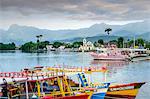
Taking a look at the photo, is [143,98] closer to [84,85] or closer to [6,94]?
[84,85]

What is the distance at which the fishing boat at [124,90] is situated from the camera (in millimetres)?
6285

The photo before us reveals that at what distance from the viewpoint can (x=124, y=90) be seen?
6312mm

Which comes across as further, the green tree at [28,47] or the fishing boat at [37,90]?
the green tree at [28,47]

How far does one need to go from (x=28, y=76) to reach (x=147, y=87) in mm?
4147

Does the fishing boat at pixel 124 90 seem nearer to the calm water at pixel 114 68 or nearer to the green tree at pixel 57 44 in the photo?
the calm water at pixel 114 68

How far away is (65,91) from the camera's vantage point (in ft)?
18.5

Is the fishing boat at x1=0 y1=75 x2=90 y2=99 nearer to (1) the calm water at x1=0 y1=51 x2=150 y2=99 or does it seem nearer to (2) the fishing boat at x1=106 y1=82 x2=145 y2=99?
(1) the calm water at x1=0 y1=51 x2=150 y2=99

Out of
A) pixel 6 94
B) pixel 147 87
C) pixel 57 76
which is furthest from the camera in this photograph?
pixel 147 87

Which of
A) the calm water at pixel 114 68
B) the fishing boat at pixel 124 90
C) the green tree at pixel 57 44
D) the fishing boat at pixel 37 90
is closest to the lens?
the fishing boat at pixel 37 90

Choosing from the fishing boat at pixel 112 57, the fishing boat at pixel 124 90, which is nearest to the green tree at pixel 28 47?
the fishing boat at pixel 112 57

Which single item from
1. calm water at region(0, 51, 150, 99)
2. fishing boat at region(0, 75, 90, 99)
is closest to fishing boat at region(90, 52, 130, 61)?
calm water at region(0, 51, 150, 99)

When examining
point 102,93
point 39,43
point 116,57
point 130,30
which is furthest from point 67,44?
point 102,93

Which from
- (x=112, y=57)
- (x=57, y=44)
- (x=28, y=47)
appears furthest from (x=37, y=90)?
(x=57, y=44)

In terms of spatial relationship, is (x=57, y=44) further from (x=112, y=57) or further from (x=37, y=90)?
(x=37, y=90)
